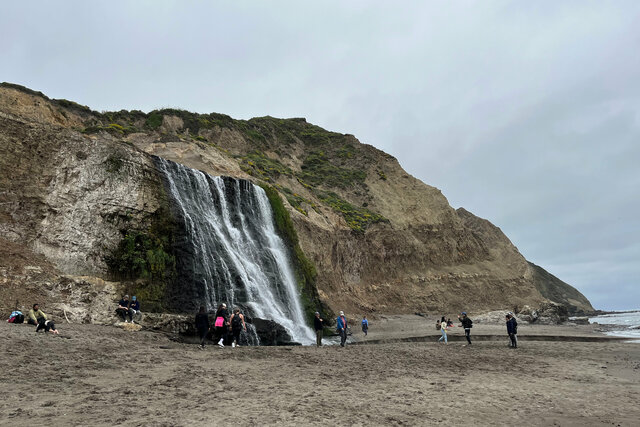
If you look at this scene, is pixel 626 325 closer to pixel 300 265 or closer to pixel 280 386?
pixel 300 265

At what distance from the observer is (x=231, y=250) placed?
24.0 m

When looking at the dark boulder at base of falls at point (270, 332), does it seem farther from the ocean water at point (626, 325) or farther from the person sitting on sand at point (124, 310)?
the ocean water at point (626, 325)

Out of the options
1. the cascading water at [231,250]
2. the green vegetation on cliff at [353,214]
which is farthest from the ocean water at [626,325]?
the green vegetation on cliff at [353,214]

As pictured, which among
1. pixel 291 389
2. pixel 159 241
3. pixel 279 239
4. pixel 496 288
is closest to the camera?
pixel 291 389

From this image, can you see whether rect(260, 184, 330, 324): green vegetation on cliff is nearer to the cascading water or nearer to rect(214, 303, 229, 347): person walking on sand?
the cascading water

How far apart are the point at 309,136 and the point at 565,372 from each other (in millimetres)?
71200

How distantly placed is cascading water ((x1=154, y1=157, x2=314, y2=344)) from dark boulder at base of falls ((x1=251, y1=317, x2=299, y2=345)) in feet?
3.10

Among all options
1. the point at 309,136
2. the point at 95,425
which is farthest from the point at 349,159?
the point at 95,425

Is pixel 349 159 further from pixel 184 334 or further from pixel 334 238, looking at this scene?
pixel 184 334

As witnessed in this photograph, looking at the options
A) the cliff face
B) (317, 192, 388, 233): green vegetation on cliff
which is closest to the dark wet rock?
the cliff face

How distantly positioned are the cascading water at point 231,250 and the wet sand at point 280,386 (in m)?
6.77

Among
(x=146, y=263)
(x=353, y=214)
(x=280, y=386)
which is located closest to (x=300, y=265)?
(x=146, y=263)

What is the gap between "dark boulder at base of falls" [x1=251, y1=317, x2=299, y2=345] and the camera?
20.2 meters

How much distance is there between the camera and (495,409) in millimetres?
7512
